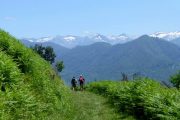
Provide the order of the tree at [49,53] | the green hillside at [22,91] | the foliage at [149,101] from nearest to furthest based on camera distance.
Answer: the green hillside at [22,91]
the foliage at [149,101]
the tree at [49,53]

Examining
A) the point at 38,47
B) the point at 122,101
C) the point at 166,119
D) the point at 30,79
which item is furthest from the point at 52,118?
the point at 38,47

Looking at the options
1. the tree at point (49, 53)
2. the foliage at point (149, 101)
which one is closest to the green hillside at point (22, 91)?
the foliage at point (149, 101)

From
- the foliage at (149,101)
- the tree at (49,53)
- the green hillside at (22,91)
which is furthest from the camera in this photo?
the tree at (49,53)

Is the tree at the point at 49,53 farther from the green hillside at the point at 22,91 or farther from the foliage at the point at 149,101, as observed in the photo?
the green hillside at the point at 22,91

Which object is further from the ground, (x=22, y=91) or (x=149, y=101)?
(x=22, y=91)

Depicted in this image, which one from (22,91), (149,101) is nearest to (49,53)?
(149,101)

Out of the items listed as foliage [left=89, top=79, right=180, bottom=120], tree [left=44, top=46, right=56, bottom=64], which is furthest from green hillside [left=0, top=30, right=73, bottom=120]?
tree [left=44, top=46, right=56, bottom=64]

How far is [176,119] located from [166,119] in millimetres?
510

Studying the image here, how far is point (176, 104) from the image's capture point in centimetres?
1877

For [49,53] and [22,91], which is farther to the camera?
[49,53]

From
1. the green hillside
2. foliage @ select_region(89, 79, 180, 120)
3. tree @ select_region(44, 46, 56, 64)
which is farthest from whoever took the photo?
tree @ select_region(44, 46, 56, 64)

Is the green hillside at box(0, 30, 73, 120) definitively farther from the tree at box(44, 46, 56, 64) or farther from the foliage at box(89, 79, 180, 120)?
the tree at box(44, 46, 56, 64)

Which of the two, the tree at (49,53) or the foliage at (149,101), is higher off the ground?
the tree at (49,53)

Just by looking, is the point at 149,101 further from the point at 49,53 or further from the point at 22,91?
the point at 49,53
